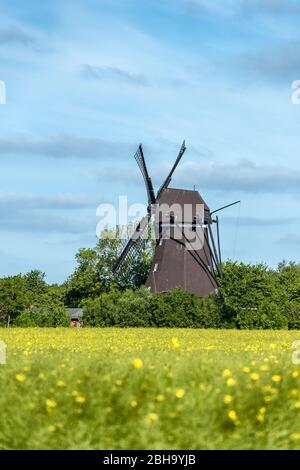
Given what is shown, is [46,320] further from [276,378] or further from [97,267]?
[276,378]

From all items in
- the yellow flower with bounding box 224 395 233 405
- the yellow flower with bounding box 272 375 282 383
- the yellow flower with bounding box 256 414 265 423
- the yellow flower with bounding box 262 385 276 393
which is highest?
the yellow flower with bounding box 272 375 282 383

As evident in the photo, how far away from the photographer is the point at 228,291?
192 feet

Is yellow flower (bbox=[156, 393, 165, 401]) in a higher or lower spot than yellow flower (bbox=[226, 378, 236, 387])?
lower

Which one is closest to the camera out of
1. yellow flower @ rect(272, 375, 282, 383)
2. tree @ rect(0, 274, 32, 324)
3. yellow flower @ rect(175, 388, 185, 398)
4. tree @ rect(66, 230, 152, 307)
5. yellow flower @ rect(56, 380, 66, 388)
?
yellow flower @ rect(175, 388, 185, 398)

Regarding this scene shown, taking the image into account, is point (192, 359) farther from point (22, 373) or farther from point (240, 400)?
point (22, 373)

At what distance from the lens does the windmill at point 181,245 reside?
6394cm

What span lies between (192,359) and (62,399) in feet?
7.10

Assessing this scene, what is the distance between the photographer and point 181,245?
2517 inches

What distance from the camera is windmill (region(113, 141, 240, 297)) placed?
210 ft

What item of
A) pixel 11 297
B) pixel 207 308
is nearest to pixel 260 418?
pixel 207 308

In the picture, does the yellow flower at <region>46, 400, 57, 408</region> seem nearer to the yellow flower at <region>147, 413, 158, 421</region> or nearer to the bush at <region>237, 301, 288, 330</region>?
the yellow flower at <region>147, 413, 158, 421</region>

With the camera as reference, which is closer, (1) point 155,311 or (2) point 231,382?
(2) point 231,382

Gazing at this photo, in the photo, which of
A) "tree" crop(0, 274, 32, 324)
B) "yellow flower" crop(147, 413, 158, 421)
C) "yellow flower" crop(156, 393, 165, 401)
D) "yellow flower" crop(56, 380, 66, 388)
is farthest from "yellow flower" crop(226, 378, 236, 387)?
"tree" crop(0, 274, 32, 324)
